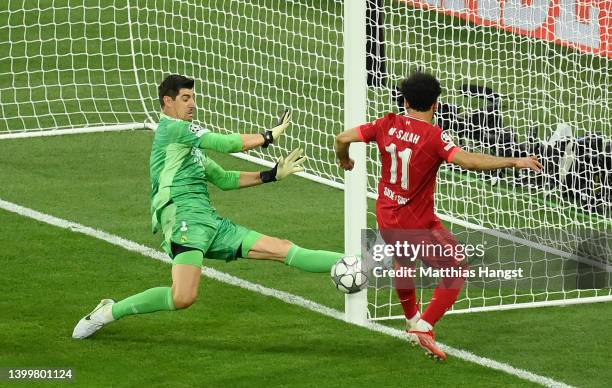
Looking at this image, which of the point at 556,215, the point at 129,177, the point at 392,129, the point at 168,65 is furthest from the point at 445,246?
the point at 168,65

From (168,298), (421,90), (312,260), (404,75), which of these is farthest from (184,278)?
(404,75)

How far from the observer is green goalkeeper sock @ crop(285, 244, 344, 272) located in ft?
34.6

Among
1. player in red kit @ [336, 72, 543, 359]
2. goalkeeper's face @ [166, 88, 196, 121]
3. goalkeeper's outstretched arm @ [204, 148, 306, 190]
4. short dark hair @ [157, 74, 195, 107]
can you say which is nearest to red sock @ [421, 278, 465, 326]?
player in red kit @ [336, 72, 543, 359]

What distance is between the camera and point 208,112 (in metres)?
17.5

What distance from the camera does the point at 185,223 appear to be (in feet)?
34.0

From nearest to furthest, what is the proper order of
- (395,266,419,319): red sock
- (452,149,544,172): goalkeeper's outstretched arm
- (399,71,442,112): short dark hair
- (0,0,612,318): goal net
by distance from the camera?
1. (452,149,544,172): goalkeeper's outstretched arm
2. (399,71,442,112): short dark hair
3. (395,266,419,319): red sock
4. (0,0,612,318): goal net

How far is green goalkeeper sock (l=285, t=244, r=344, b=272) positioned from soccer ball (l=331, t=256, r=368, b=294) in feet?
0.44

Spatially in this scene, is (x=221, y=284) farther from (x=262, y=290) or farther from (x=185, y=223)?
(x=185, y=223)

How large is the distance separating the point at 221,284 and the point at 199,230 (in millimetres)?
1902

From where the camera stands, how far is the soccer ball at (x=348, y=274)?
10336mm

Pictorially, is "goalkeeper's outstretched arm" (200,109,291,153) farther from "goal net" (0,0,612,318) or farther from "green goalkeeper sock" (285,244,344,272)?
"goal net" (0,0,612,318)

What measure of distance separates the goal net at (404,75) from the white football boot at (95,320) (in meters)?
2.07

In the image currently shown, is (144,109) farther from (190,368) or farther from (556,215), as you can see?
(190,368)

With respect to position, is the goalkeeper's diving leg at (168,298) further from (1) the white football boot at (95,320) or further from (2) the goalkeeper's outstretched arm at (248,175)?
(2) the goalkeeper's outstretched arm at (248,175)
